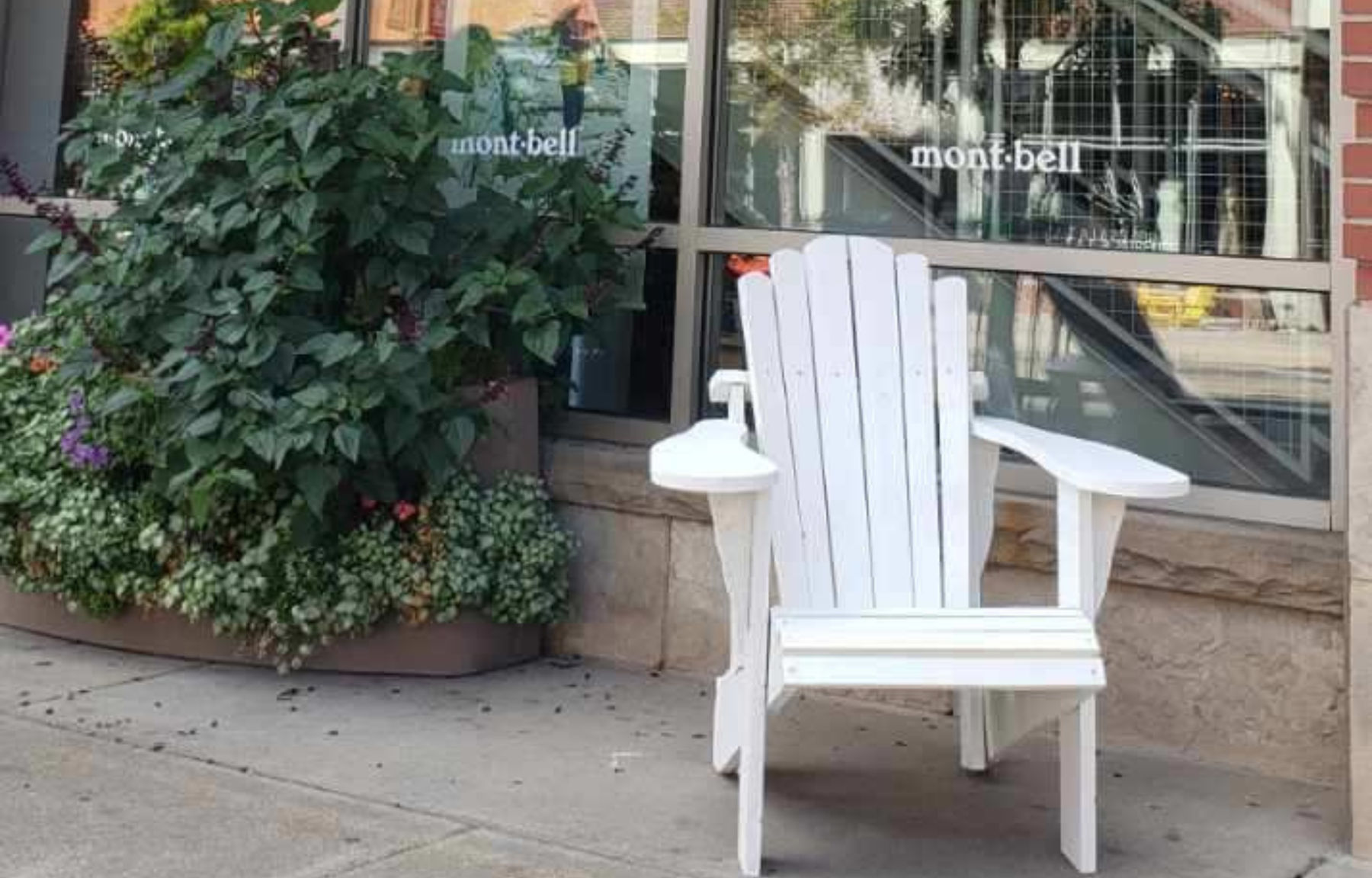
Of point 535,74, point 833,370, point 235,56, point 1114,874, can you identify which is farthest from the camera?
point 535,74

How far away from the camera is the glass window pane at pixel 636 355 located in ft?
15.3

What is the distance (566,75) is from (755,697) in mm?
2750

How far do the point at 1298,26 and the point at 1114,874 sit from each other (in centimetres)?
225

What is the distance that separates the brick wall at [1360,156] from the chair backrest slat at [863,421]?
2.79 ft

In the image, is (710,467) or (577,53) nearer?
(710,467)

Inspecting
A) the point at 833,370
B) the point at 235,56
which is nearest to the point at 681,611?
the point at 833,370

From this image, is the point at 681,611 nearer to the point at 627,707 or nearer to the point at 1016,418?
the point at 627,707

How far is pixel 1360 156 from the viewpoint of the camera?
3.06 meters

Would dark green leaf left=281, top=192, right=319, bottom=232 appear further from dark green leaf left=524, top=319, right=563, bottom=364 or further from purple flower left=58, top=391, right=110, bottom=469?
purple flower left=58, top=391, right=110, bottom=469

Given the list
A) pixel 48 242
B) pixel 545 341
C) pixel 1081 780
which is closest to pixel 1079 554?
pixel 1081 780

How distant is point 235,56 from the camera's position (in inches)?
175

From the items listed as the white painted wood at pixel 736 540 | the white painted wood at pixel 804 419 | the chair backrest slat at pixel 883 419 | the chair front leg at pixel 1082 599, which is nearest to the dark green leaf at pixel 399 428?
the white painted wood at pixel 804 419

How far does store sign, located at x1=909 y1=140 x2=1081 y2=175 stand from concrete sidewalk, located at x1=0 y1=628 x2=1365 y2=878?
1.55 meters

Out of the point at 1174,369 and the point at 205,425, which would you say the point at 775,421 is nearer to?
the point at 1174,369
